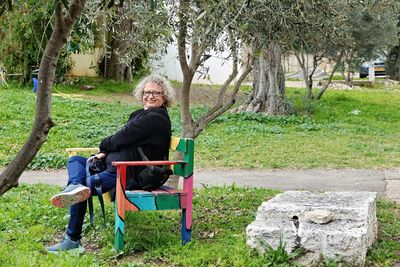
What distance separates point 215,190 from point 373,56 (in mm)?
18102

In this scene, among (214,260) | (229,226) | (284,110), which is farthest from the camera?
(284,110)

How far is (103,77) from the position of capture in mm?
24562

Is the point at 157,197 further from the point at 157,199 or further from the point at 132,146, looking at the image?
the point at 132,146

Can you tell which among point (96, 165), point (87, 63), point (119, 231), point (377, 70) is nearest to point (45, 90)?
Answer: point (119, 231)

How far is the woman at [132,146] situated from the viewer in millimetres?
5617

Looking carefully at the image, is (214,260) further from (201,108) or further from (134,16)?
(201,108)

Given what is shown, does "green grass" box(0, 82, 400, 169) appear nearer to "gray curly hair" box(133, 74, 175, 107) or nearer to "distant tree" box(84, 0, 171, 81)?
"distant tree" box(84, 0, 171, 81)

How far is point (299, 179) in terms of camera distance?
9.90m

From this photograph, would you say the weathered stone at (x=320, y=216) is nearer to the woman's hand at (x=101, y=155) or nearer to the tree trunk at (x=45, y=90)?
the woman's hand at (x=101, y=155)

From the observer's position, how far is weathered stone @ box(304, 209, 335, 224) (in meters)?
5.25

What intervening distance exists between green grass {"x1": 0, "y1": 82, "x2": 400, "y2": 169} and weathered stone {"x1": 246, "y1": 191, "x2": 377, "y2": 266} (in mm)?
5322

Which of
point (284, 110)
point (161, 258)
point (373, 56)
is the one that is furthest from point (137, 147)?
point (373, 56)

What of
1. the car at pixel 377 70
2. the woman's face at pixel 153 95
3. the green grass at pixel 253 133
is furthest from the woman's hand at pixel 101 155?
the car at pixel 377 70

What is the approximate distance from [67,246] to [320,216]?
206 cm
